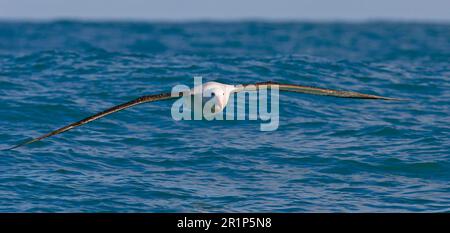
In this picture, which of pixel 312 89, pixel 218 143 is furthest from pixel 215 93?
pixel 218 143

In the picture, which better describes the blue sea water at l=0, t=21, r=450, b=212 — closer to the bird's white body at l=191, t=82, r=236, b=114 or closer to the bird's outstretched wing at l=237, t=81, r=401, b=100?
the bird's white body at l=191, t=82, r=236, b=114

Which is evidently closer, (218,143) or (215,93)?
(215,93)

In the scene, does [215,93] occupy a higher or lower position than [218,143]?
higher

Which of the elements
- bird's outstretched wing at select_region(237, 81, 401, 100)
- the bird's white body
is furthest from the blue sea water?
bird's outstretched wing at select_region(237, 81, 401, 100)

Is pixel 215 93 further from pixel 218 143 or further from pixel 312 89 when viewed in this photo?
pixel 218 143

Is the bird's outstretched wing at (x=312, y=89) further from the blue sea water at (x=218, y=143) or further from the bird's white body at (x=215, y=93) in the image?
the blue sea water at (x=218, y=143)

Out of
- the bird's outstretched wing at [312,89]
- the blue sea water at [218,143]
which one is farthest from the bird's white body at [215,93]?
the blue sea water at [218,143]

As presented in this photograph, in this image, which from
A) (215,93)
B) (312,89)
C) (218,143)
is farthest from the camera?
(218,143)

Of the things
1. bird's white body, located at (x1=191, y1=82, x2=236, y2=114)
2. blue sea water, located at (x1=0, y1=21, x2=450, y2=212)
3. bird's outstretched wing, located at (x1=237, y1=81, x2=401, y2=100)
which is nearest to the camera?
bird's outstretched wing, located at (x1=237, y1=81, x2=401, y2=100)

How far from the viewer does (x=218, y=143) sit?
2245cm

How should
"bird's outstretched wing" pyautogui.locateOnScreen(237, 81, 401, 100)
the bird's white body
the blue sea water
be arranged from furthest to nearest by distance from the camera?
the blue sea water < the bird's white body < "bird's outstretched wing" pyautogui.locateOnScreen(237, 81, 401, 100)

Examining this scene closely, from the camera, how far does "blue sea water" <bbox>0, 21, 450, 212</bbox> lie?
18312 mm
